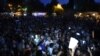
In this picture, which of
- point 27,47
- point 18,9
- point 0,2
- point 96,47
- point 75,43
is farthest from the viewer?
point 18,9

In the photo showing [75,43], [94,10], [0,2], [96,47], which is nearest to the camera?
[75,43]

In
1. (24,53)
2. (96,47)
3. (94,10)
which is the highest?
(24,53)

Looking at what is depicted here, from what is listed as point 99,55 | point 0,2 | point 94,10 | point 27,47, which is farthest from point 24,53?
point 94,10

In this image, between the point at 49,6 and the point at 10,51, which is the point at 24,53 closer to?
the point at 10,51

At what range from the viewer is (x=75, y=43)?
518 inches

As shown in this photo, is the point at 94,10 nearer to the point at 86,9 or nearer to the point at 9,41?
the point at 86,9

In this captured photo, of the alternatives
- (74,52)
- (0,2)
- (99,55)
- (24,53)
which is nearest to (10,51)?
(24,53)

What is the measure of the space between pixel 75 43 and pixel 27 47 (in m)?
1.73

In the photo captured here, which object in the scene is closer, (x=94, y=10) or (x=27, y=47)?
(x=27, y=47)

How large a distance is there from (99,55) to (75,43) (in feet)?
6.75

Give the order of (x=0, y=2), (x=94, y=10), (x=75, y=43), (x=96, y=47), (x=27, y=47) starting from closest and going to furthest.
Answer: (x=75, y=43), (x=27, y=47), (x=96, y=47), (x=0, y=2), (x=94, y=10)

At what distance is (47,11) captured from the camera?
64375 millimetres

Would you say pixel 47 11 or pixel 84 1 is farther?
pixel 84 1

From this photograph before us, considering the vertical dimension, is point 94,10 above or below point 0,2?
below
